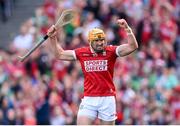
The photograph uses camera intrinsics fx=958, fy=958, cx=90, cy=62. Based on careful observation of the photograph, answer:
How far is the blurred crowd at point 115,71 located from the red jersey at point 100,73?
16.0 feet

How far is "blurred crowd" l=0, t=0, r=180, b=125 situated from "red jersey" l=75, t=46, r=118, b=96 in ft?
16.0

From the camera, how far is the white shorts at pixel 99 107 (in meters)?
15.0

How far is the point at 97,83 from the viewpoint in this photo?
1496 cm

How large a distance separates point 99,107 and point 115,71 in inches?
231

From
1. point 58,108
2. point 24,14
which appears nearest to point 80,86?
point 58,108

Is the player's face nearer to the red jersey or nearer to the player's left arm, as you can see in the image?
the red jersey

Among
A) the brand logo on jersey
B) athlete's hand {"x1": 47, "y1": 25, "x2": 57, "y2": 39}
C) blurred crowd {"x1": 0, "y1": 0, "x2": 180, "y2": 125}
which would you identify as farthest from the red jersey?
blurred crowd {"x1": 0, "y1": 0, "x2": 180, "y2": 125}

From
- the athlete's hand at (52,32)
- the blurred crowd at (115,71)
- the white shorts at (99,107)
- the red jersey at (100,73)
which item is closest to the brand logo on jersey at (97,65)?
the red jersey at (100,73)

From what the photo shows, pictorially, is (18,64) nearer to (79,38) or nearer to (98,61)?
(79,38)

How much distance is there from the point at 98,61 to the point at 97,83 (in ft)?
1.13

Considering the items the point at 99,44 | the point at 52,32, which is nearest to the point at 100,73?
the point at 99,44

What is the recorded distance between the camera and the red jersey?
1498cm

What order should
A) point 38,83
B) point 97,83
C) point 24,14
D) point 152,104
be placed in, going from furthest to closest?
point 24,14
point 38,83
point 152,104
point 97,83

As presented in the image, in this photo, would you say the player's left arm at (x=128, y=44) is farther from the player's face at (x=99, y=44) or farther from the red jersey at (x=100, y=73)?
the player's face at (x=99, y=44)
